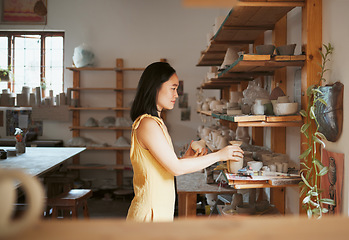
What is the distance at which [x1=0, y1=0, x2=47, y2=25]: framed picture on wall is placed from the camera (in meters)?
6.18

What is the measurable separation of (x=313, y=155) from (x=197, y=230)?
1.53 m

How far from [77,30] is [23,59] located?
1126mm

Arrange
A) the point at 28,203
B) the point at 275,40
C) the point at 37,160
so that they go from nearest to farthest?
the point at 28,203, the point at 275,40, the point at 37,160

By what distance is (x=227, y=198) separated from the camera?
318 centimetres

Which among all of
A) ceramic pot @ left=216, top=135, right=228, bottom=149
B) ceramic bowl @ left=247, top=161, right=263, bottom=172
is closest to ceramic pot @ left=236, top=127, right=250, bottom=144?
ceramic pot @ left=216, top=135, right=228, bottom=149

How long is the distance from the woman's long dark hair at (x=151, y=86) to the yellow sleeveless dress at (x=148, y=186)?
2.8 inches

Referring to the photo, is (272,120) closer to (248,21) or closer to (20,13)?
(248,21)

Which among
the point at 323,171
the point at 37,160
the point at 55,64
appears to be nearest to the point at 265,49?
the point at 323,171

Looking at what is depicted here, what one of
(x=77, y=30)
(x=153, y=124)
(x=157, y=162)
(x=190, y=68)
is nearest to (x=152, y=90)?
(x=153, y=124)

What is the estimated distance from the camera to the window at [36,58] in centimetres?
632

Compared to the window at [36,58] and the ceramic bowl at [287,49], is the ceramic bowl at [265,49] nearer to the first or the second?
the ceramic bowl at [287,49]

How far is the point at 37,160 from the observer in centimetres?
359

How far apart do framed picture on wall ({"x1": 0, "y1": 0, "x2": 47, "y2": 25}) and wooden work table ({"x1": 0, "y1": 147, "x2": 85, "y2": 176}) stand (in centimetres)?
290

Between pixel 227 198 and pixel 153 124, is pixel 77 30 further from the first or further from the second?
pixel 153 124
